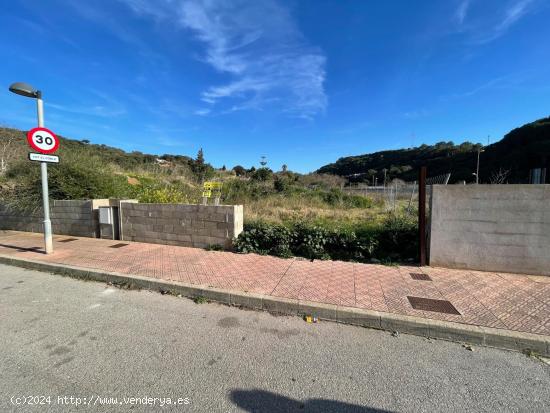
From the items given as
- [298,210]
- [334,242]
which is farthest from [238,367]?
[298,210]

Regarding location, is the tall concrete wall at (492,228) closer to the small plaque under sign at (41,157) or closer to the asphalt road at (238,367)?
the asphalt road at (238,367)

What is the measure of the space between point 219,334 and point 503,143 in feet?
172

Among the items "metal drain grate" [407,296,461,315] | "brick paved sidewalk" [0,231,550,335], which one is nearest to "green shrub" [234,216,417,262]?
"brick paved sidewalk" [0,231,550,335]

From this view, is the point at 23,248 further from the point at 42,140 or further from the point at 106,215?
the point at 42,140

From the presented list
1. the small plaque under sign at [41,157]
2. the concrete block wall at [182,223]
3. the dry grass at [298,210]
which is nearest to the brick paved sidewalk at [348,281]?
the concrete block wall at [182,223]

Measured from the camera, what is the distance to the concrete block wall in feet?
22.2

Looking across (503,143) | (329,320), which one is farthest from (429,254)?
(503,143)

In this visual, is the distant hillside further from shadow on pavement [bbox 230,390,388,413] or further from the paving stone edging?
shadow on pavement [bbox 230,390,388,413]

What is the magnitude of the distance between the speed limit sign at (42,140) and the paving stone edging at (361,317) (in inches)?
147

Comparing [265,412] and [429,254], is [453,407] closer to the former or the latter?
[265,412]

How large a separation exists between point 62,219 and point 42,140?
359 cm

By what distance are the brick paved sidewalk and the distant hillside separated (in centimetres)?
1962

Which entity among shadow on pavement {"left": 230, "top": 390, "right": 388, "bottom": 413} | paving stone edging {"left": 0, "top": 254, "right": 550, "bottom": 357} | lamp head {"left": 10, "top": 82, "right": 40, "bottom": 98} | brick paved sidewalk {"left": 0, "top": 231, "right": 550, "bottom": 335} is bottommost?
shadow on pavement {"left": 230, "top": 390, "right": 388, "bottom": 413}

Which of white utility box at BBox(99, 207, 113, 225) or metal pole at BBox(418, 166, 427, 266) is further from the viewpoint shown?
white utility box at BBox(99, 207, 113, 225)
